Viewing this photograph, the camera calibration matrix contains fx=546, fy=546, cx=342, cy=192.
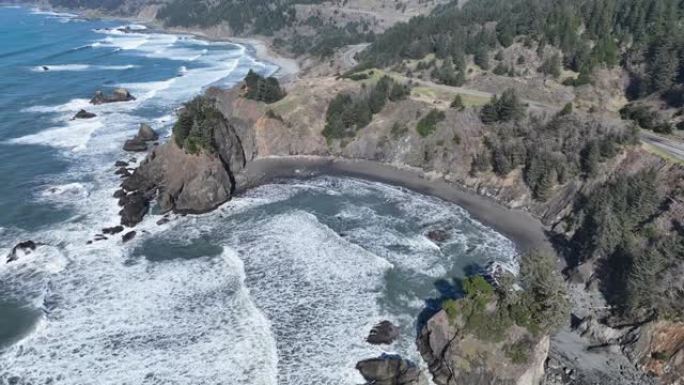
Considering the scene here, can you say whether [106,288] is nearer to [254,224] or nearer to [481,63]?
A: [254,224]

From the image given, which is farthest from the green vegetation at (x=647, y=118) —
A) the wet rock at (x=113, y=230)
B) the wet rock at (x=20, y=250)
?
the wet rock at (x=20, y=250)

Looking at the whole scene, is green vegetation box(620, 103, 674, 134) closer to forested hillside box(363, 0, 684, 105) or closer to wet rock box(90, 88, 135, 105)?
forested hillside box(363, 0, 684, 105)

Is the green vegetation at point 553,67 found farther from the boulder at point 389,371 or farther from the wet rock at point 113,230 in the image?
the wet rock at point 113,230

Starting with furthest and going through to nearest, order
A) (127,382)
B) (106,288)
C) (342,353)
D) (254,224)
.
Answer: (254,224) < (106,288) < (342,353) < (127,382)

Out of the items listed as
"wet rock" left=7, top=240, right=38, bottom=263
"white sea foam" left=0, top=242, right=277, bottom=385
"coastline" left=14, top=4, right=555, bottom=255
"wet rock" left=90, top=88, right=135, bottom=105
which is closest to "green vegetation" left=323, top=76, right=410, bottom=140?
"coastline" left=14, top=4, right=555, bottom=255

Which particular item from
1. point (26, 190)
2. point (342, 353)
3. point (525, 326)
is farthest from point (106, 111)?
point (525, 326)

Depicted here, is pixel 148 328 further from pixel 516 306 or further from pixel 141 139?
pixel 141 139

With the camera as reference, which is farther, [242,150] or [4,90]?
[4,90]
